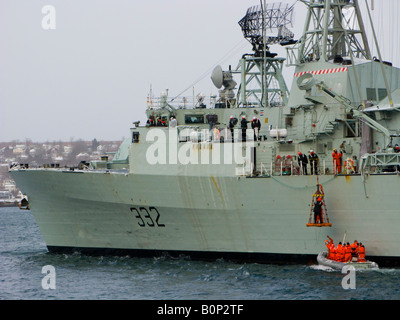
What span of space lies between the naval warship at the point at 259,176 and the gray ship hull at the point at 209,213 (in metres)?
0.04

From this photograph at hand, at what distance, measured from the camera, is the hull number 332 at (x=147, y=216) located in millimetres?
25531

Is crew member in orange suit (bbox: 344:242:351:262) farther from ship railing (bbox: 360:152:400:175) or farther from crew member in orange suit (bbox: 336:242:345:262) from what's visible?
ship railing (bbox: 360:152:400:175)

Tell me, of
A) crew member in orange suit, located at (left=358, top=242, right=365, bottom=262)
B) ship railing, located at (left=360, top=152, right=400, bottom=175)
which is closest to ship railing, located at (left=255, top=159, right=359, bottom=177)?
ship railing, located at (left=360, top=152, right=400, bottom=175)

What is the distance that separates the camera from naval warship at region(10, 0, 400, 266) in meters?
23.3

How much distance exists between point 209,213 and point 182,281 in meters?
3.31

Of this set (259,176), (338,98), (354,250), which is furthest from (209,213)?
(338,98)

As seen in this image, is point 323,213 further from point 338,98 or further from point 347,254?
point 338,98

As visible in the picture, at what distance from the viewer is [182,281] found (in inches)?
879

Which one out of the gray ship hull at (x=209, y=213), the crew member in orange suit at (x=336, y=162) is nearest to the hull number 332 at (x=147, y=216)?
the gray ship hull at (x=209, y=213)

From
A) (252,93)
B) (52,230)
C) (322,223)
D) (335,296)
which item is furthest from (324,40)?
(52,230)

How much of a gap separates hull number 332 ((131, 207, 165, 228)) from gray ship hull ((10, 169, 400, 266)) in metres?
0.04

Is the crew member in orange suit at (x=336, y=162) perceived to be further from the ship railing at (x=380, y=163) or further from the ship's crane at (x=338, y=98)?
the ship's crane at (x=338, y=98)

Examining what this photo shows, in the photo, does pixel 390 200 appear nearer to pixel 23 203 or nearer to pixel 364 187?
pixel 364 187

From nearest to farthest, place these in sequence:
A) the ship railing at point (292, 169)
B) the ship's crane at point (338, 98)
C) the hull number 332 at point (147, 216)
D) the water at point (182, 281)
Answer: the water at point (182, 281) → the ship's crane at point (338, 98) → the ship railing at point (292, 169) → the hull number 332 at point (147, 216)
